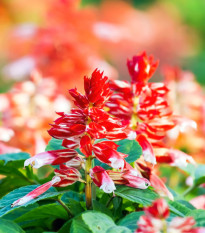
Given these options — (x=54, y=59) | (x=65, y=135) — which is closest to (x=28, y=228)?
(x=65, y=135)

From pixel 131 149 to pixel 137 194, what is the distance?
138 millimetres

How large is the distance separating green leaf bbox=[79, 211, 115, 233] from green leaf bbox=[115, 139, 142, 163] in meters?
0.19

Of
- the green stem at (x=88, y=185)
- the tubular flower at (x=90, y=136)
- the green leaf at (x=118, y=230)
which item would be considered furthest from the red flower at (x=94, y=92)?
the green leaf at (x=118, y=230)

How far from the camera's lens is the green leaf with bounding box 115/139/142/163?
0.87 m

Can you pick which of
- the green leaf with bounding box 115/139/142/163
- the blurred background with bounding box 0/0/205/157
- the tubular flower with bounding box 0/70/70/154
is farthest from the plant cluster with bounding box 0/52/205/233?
the tubular flower with bounding box 0/70/70/154

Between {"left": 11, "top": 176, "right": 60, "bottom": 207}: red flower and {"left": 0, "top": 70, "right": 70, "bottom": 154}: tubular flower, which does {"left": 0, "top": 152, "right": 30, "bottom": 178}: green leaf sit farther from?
{"left": 0, "top": 70, "right": 70, "bottom": 154}: tubular flower

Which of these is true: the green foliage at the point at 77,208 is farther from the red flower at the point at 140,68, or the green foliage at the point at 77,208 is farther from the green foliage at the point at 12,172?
the red flower at the point at 140,68

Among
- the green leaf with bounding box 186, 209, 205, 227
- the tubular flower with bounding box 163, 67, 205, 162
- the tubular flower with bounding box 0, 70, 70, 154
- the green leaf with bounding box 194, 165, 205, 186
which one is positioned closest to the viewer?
the green leaf with bounding box 186, 209, 205, 227

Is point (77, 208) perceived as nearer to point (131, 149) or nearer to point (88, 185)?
point (88, 185)

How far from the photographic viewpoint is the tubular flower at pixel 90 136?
760 millimetres

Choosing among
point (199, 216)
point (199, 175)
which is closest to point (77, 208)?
point (199, 216)

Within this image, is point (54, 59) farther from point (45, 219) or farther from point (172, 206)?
Answer: point (172, 206)

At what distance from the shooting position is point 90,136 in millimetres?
789

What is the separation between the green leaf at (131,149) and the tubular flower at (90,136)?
0.06 m
